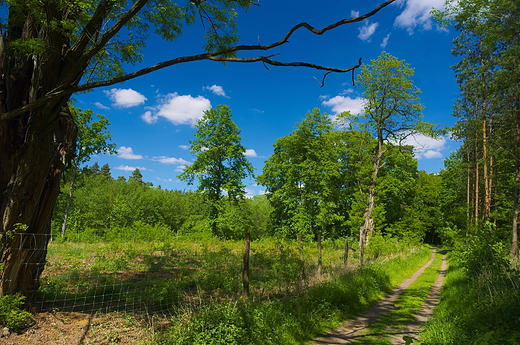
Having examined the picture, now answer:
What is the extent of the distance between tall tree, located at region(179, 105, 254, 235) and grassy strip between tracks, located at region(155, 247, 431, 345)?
16629 mm

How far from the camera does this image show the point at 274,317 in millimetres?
5180

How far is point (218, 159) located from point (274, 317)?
1985 centimetres

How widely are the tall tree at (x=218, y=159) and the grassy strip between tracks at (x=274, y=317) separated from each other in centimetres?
1663

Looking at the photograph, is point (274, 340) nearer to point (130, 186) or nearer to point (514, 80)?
point (514, 80)

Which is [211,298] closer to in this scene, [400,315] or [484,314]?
[400,315]

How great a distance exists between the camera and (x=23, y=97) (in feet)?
17.0

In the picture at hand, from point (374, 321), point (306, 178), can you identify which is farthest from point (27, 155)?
point (306, 178)

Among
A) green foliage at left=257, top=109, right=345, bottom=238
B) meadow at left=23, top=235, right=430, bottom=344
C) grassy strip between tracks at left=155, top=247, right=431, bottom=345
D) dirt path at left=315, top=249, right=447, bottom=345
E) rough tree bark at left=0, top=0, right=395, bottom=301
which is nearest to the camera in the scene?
grassy strip between tracks at left=155, top=247, right=431, bottom=345

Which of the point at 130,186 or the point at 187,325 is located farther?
the point at 130,186

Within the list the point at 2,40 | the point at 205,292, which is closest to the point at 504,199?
the point at 205,292

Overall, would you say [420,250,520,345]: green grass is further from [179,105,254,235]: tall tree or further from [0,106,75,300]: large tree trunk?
[179,105,254,235]: tall tree

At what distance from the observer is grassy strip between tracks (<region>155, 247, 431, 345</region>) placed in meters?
4.20

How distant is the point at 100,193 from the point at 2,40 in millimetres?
46126

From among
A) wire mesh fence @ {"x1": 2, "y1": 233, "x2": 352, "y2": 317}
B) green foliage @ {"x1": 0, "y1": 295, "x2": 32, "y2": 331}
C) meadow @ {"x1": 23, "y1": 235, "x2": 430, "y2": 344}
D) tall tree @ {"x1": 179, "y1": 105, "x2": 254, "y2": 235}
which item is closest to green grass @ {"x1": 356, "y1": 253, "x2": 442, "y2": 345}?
meadow @ {"x1": 23, "y1": 235, "x2": 430, "y2": 344}
